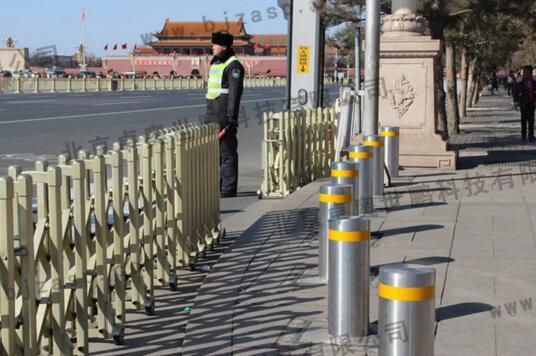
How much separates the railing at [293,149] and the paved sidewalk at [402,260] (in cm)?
33

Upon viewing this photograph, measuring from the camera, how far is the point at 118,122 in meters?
25.7

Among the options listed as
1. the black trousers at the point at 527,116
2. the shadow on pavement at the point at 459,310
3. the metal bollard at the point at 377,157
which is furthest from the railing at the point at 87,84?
the shadow on pavement at the point at 459,310

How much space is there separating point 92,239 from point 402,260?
9.67 ft

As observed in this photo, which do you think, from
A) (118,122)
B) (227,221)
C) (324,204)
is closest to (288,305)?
(324,204)

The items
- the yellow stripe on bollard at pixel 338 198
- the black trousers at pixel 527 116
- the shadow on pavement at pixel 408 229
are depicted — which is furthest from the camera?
the black trousers at pixel 527 116

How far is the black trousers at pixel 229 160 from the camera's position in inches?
433

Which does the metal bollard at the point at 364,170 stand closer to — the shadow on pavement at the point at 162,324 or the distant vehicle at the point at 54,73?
the shadow on pavement at the point at 162,324

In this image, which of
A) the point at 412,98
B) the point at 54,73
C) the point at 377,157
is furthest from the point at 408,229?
the point at 54,73

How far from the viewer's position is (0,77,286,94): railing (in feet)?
180

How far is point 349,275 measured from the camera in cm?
520

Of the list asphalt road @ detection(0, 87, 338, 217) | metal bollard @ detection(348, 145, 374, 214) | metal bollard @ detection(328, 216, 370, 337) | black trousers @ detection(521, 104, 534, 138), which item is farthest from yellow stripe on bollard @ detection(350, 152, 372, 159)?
black trousers @ detection(521, 104, 534, 138)

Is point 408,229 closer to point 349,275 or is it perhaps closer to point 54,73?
point 349,275

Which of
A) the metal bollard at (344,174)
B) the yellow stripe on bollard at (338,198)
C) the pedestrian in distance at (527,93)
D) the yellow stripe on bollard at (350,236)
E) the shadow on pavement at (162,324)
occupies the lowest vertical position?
the shadow on pavement at (162,324)

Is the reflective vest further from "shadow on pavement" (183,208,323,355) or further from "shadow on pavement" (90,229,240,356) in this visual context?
"shadow on pavement" (90,229,240,356)
